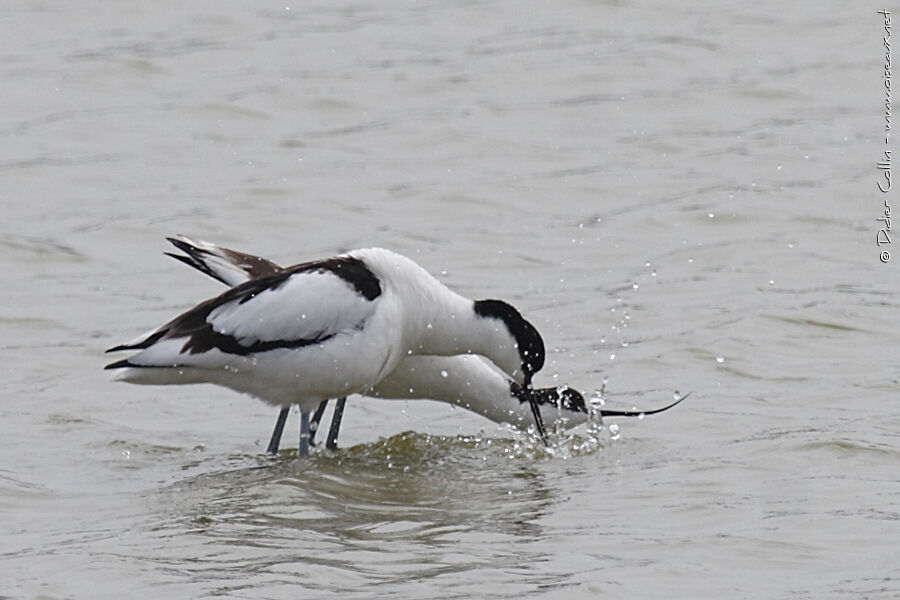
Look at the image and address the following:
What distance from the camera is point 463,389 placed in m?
9.18

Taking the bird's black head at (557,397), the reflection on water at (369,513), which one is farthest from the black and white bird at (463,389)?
the reflection on water at (369,513)

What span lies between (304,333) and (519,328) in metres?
1.21

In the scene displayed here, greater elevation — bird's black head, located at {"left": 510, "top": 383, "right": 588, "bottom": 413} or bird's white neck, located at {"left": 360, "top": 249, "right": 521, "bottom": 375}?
bird's white neck, located at {"left": 360, "top": 249, "right": 521, "bottom": 375}

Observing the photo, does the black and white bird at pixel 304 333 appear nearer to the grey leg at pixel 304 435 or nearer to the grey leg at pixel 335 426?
the grey leg at pixel 304 435

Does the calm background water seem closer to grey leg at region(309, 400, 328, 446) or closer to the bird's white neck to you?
grey leg at region(309, 400, 328, 446)

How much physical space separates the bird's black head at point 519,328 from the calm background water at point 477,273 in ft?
1.80

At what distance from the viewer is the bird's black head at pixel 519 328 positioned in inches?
345

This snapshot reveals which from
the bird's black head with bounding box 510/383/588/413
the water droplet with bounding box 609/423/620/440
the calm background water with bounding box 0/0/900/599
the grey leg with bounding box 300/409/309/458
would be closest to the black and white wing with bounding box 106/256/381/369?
the grey leg with bounding box 300/409/309/458

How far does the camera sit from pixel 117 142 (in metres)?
15.1

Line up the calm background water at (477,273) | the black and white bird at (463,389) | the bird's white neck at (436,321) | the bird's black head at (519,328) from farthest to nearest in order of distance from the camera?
1. the black and white bird at (463,389)
2. the bird's black head at (519,328)
3. the bird's white neck at (436,321)
4. the calm background water at (477,273)

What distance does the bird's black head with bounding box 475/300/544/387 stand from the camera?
345 inches

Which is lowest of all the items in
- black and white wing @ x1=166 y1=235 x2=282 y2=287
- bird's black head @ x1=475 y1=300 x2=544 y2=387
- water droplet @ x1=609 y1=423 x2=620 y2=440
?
water droplet @ x1=609 y1=423 x2=620 y2=440

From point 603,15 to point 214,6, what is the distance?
4.44m

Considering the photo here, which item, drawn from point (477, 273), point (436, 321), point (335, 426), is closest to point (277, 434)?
point (335, 426)
